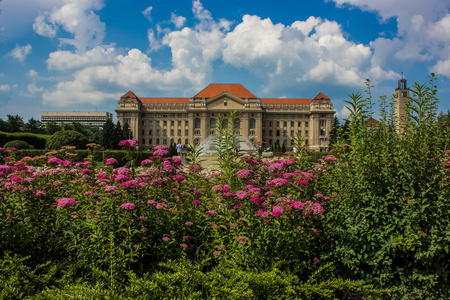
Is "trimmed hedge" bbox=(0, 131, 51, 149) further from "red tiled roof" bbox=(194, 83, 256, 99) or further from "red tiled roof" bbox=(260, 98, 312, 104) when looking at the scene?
"red tiled roof" bbox=(260, 98, 312, 104)

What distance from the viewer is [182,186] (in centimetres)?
467

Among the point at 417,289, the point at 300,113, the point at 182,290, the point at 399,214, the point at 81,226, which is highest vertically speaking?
the point at 300,113

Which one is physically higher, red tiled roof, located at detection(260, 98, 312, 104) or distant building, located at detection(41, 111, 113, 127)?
distant building, located at detection(41, 111, 113, 127)

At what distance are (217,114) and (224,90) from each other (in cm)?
678

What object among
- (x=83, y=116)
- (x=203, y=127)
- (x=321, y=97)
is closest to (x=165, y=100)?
(x=203, y=127)

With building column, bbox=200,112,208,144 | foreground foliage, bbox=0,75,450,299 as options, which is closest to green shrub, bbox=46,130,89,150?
foreground foliage, bbox=0,75,450,299

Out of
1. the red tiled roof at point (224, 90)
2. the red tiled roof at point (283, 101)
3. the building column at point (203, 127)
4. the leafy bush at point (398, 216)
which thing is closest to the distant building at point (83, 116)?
the red tiled roof at point (224, 90)

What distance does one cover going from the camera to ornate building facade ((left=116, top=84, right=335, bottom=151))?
75250 millimetres

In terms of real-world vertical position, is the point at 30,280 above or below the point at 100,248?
below

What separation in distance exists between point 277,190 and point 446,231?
186cm

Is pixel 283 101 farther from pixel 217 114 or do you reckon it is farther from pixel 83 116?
pixel 83 116

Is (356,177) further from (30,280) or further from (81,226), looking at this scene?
(30,280)

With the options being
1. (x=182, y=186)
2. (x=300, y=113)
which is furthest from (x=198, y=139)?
A: (x=182, y=186)

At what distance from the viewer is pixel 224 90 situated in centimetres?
7838
